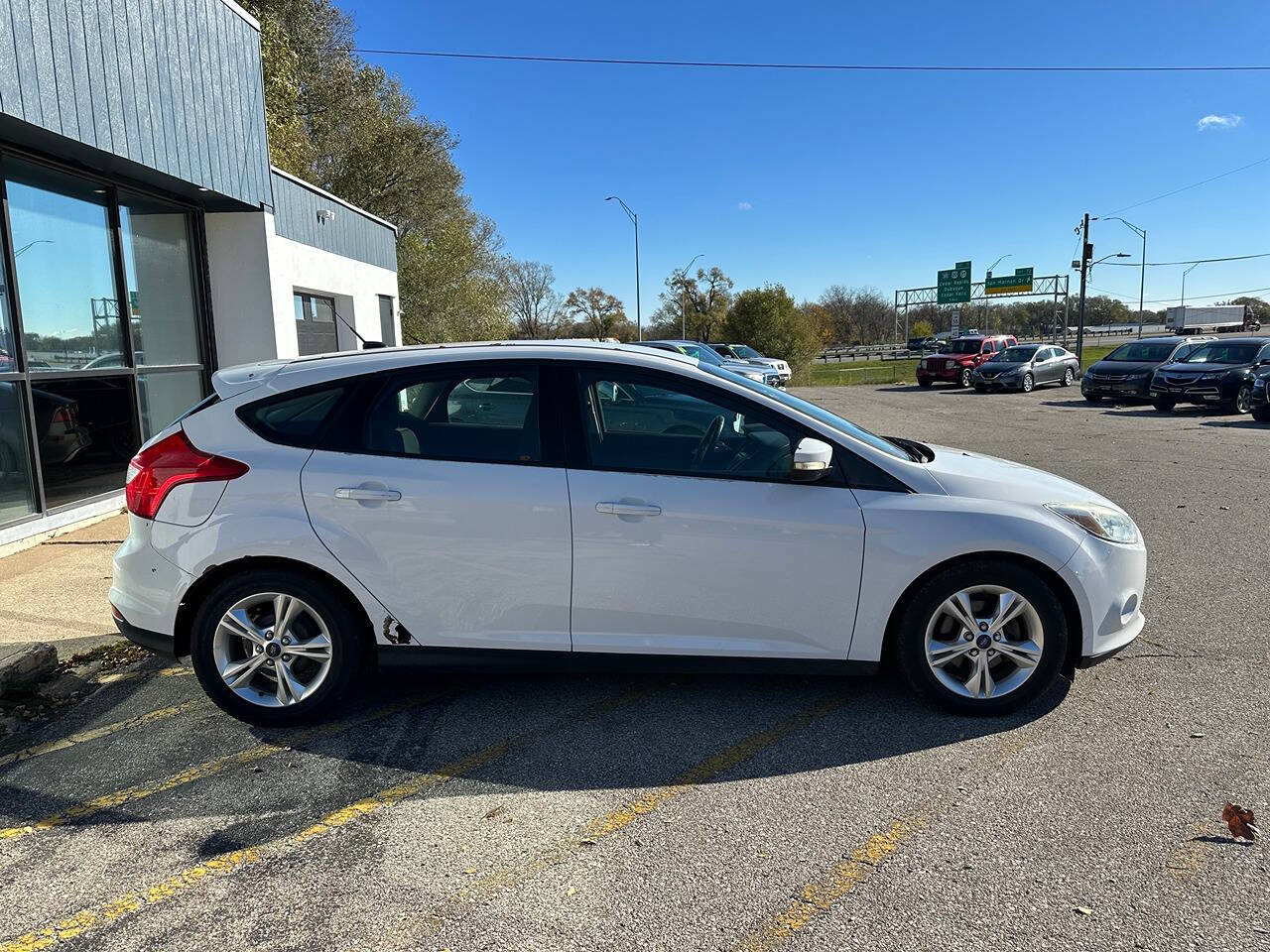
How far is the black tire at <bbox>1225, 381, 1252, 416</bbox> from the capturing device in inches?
731

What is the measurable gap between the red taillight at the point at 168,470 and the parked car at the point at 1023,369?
30.2 meters

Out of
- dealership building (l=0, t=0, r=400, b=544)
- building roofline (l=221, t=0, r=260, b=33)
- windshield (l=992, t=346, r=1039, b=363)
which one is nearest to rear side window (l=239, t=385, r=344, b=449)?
dealership building (l=0, t=0, r=400, b=544)

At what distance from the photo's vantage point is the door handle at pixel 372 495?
356 centimetres

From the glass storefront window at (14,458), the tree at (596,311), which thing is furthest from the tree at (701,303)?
the glass storefront window at (14,458)

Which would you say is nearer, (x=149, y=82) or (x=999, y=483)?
(x=999, y=483)

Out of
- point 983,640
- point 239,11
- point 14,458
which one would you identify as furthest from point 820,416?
point 239,11

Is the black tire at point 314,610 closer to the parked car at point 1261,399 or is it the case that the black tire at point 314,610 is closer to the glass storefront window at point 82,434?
the glass storefront window at point 82,434

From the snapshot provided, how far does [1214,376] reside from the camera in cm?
1919

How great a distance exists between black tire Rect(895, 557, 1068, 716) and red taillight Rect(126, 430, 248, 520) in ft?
9.81

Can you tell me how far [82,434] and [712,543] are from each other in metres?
7.26

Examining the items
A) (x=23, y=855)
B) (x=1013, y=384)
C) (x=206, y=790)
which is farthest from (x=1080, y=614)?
(x=1013, y=384)

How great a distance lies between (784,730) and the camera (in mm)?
3645

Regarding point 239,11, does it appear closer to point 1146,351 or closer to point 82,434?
point 82,434

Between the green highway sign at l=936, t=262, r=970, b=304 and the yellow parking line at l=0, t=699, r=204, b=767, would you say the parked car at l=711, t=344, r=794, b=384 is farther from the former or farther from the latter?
the green highway sign at l=936, t=262, r=970, b=304
